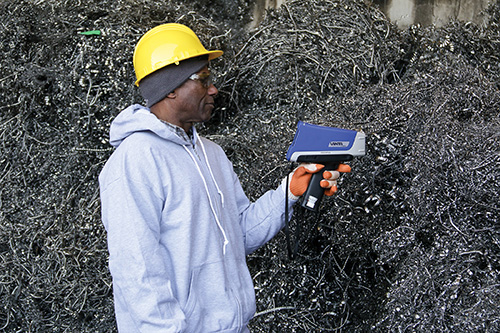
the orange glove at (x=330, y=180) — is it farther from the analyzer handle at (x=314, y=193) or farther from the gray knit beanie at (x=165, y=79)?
the gray knit beanie at (x=165, y=79)

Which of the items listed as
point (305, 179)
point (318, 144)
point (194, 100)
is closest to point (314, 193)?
point (305, 179)

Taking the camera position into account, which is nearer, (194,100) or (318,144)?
(194,100)

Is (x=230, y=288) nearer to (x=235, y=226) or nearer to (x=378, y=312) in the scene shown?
(x=235, y=226)

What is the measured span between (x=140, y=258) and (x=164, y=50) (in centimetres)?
73

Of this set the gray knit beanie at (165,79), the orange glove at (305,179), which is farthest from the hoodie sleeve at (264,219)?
the gray knit beanie at (165,79)

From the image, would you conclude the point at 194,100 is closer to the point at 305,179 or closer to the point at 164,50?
the point at 164,50

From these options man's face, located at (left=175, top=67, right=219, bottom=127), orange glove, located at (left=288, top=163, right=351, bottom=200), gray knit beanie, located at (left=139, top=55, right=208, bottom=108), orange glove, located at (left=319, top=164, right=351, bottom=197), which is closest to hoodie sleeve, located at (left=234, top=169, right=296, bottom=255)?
orange glove, located at (left=288, top=163, right=351, bottom=200)

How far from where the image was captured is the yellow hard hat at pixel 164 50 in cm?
182

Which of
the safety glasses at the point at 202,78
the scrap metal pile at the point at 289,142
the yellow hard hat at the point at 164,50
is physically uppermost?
the yellow hard hat at the point at 164,50

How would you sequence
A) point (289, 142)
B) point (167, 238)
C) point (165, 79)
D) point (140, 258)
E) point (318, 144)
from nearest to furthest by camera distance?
point (140, 258)
point (167, 238)
point (165, 79)
point (318, 144)
point (289, 142)

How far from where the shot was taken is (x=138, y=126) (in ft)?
→ 5.67

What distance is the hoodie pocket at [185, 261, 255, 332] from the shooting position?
1648 mm

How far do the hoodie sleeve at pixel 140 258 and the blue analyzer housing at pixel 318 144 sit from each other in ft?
2.00

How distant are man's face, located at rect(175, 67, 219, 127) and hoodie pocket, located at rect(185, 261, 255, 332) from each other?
52 centimetres
